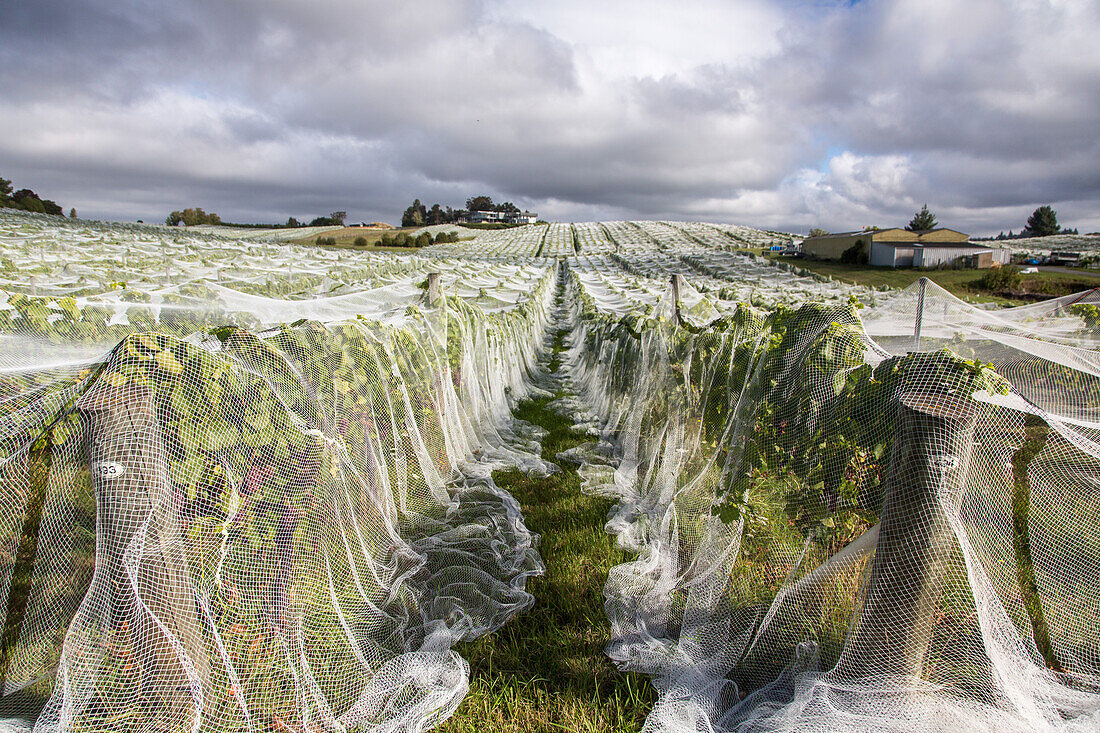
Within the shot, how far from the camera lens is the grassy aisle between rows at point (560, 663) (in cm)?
253

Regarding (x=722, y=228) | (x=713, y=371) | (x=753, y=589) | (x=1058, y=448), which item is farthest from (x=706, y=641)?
(x=722, y=228)

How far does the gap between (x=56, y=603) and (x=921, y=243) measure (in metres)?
59.9

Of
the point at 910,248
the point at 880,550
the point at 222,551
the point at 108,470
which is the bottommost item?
the point at 222,551

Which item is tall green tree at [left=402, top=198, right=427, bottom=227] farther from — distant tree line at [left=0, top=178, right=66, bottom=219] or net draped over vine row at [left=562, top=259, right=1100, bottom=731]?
net draped over vine row at [left=562, top=259, right=1100, bottom=731]

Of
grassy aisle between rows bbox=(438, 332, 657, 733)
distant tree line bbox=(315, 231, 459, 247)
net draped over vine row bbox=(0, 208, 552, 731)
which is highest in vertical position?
distant tree line bbox=(315, 231, 459, 247)

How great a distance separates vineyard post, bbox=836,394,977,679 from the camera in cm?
197

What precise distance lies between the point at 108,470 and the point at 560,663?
7.29 ft

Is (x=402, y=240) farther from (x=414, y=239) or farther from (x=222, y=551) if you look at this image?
(x=222, y=551)

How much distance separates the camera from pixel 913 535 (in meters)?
2.03

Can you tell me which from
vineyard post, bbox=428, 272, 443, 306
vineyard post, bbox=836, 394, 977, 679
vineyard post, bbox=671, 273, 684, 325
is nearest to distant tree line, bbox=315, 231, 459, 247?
vineyard post, bbox=428, 272, 443, 306

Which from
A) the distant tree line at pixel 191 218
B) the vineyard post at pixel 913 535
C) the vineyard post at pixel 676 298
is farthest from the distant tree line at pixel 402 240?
the vineyard post at pixel 913 535

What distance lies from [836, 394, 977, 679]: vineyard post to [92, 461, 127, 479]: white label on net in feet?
9.37

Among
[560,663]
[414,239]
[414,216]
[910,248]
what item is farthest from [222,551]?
[414,216]

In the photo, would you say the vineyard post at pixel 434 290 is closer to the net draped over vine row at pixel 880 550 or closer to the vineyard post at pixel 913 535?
the net draped over vine row at pixel 880 550
